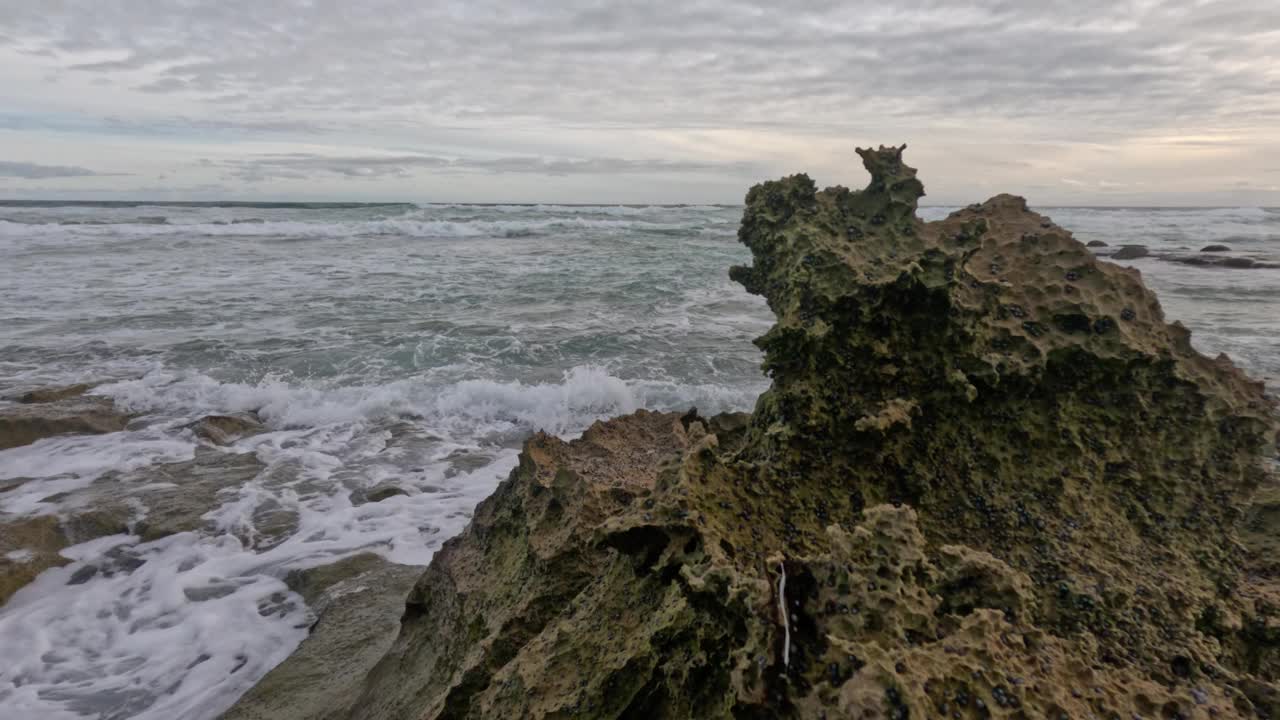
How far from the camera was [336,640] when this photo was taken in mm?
3357

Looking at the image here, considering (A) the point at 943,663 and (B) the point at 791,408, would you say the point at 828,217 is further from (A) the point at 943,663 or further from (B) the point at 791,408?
(A) the point at 943,663

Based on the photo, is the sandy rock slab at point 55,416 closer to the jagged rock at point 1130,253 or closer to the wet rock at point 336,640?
the wet rock at point 336,640

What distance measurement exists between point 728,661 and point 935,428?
→ 0.98 meters

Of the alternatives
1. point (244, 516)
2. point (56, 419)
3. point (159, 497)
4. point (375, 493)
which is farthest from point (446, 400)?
point (56, 419)

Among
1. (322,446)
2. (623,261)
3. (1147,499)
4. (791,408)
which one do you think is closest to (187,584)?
(322,446)

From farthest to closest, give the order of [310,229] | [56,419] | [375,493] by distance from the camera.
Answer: [310,229]
[56,419]
[375,493]

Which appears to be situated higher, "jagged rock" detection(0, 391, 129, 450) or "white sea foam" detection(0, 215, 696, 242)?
"white sea foam" detection(0, 215, 696, 242)

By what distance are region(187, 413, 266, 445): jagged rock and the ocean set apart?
140 mm

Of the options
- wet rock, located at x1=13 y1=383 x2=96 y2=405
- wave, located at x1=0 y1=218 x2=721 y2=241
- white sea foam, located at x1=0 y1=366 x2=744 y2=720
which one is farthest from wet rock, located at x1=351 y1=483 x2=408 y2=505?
wave, located at x1=0 y1=218 x2=721 y2=241

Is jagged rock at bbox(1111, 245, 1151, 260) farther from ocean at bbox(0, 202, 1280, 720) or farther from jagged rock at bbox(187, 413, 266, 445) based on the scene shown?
jagged rock at bbox(187, 413, 266, 445)

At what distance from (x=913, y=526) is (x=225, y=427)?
655cm

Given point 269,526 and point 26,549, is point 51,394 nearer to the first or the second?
point 26,549

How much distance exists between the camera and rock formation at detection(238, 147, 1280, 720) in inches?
54.8

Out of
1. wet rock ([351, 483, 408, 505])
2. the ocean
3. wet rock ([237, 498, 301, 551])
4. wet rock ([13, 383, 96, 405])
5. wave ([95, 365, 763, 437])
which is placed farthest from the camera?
wave ([95, 365, 763, 437])
